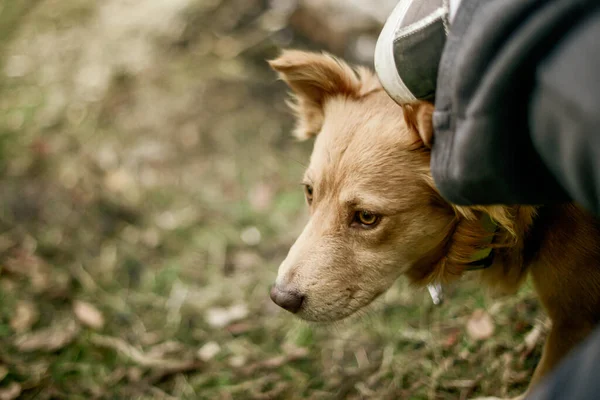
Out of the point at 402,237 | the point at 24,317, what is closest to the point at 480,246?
the point at 402,237

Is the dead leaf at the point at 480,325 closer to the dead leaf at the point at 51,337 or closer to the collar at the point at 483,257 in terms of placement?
the collar at the point at 483,257

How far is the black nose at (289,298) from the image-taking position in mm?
2094

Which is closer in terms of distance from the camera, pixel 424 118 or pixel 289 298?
pixel 424 118

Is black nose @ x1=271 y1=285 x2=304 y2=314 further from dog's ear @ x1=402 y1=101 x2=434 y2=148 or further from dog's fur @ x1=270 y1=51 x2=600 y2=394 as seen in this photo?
dog's ear @ x1=402 y1=101 x2=434 y2=148

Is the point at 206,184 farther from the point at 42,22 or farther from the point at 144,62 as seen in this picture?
the point at 42,22

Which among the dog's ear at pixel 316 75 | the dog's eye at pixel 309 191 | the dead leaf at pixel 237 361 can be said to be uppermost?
the dog's ear at pixel 316 75

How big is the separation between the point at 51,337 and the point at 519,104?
2717mm

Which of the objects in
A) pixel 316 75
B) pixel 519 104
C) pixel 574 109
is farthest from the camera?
pixel 316 75

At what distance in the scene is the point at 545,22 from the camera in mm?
1075

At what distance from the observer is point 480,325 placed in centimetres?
273

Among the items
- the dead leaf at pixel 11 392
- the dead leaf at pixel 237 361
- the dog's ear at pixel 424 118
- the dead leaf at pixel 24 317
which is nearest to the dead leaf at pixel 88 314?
the dead leaf at pixel 24 317

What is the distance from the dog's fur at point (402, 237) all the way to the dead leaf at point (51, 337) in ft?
4.96

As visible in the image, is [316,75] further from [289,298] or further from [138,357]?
[138,357]

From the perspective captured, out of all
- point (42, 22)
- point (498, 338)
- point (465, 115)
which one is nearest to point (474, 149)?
point (465, 115)
